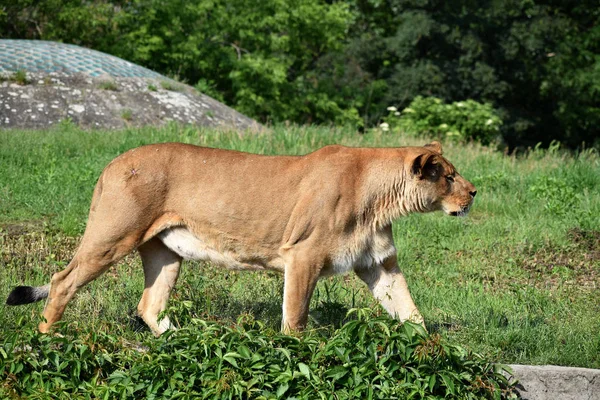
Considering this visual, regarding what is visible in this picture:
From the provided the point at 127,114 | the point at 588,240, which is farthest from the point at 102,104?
the point at 588,240

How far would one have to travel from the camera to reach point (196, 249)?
7.36 metres

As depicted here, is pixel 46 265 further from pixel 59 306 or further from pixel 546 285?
pixel 546 285

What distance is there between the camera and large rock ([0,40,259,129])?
15.9 m

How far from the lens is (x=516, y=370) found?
6.46 meters

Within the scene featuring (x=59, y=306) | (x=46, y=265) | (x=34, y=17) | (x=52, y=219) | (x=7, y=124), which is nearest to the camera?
(x=59, y=306)

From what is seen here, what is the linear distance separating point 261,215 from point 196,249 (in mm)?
590

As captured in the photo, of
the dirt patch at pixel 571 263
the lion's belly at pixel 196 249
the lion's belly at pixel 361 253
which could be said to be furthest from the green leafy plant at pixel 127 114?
the lion's belly at pixel 361 253

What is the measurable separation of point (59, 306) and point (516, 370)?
3.55 meters

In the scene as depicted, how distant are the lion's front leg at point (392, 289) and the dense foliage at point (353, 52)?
57.5 ft

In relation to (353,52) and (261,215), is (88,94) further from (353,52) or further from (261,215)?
(353,52)

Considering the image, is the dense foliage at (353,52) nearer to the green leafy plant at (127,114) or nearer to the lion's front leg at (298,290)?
the green leafy plant at (127,114)

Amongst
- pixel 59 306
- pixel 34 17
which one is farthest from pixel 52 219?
pixel 34 17

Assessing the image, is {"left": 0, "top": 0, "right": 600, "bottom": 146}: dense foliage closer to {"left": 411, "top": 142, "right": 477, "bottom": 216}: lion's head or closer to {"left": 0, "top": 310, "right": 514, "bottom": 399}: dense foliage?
{"left": 411, "top": 142, "right": 477, "bottom": 216}: lion's head

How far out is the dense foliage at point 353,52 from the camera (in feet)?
82.1
